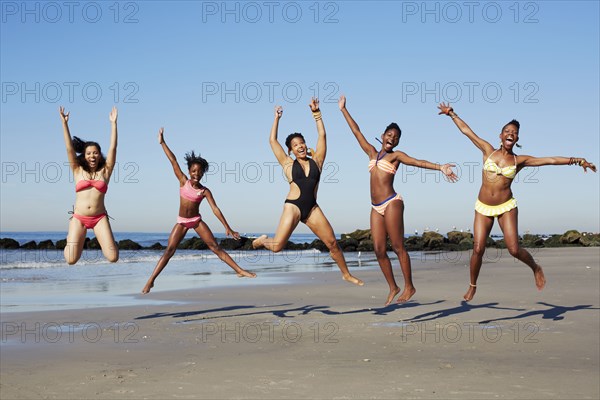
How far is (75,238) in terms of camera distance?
869 centimetres

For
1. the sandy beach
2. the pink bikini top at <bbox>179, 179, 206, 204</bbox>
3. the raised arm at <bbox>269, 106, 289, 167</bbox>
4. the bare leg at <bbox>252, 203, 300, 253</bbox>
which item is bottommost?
the sandy beach

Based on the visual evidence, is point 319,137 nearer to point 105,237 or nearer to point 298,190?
point 298,190

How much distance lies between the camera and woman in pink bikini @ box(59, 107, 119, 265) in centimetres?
847

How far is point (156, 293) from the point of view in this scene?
46188mm

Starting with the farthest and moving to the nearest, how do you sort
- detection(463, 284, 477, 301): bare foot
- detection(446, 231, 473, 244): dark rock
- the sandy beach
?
1. detection(446, 231, 473, 244): dark rock
2. the sandy beach
3. detection(463, 284, 477, 301): bare foot

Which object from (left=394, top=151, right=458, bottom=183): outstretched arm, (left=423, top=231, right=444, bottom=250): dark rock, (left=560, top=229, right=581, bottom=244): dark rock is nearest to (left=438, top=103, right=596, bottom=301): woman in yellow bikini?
(left=394, top=151, right=458, bottom=183): outstretched arm

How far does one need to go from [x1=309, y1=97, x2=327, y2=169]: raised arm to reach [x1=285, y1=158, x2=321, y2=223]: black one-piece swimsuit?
14 cm

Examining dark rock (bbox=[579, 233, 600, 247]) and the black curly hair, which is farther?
dark rock (bbox=[579, 233, 600, 247])

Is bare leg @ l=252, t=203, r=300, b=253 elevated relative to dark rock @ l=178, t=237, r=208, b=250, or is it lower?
elevated

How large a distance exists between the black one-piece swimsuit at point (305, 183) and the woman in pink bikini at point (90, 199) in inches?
82.1

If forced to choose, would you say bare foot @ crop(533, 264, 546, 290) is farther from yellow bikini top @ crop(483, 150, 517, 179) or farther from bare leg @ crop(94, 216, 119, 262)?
bare leg @ crop(94, 216, 119, 262)

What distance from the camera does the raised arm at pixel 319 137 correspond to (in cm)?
910

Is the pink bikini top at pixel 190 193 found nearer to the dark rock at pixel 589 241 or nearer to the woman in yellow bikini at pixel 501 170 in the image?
the woman in yellow bikini at pixel 501 170

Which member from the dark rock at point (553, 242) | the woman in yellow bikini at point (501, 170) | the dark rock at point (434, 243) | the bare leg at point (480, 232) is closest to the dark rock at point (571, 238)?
the dark rock at point (553, 242)
